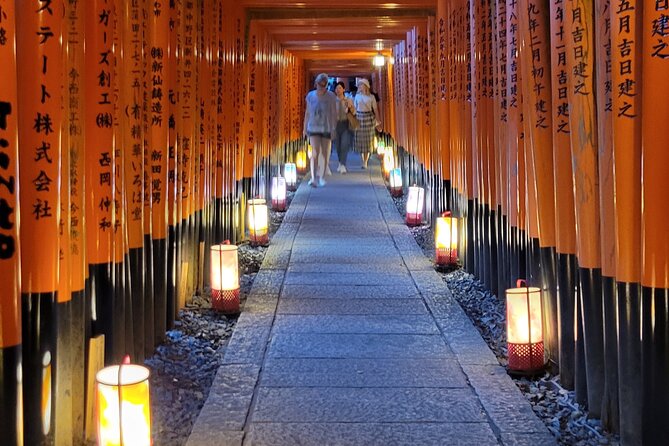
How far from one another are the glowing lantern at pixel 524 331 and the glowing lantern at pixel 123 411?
2.70 metres

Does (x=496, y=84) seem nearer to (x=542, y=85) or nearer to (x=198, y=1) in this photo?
(x=542, y=85)

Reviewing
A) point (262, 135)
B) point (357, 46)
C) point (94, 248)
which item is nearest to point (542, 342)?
point (94, 248)

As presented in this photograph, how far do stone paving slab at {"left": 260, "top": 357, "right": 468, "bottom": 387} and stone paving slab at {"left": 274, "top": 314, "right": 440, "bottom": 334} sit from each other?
81 centimetres

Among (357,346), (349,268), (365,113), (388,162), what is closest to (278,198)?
(349,268)

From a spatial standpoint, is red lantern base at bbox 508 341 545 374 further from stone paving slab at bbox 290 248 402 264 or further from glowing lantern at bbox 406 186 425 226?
glowing lantern at bbox 406 186 425 226

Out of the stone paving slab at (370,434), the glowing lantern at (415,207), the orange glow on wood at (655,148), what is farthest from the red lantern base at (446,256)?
the orange glow on wood at (655,148)

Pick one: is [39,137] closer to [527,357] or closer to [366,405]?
[366,405]

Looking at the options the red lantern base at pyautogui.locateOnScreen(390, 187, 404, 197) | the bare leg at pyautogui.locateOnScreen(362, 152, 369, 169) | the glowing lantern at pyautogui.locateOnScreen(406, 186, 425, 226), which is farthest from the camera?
the bare leg at pyautogui.locateOnScreen(362, 152, 369, 169)

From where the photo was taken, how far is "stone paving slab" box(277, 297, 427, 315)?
736 centimetres

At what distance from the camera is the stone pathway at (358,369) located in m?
4.54

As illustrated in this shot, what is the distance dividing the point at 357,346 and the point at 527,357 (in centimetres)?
137

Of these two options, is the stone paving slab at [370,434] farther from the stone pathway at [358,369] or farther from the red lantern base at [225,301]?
the red lantern base at [225,301]

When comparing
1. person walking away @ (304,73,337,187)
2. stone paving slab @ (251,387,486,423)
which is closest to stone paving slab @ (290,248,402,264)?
stone paving slab @ (251,387,486,423)

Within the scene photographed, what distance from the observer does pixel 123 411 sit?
3.79m
